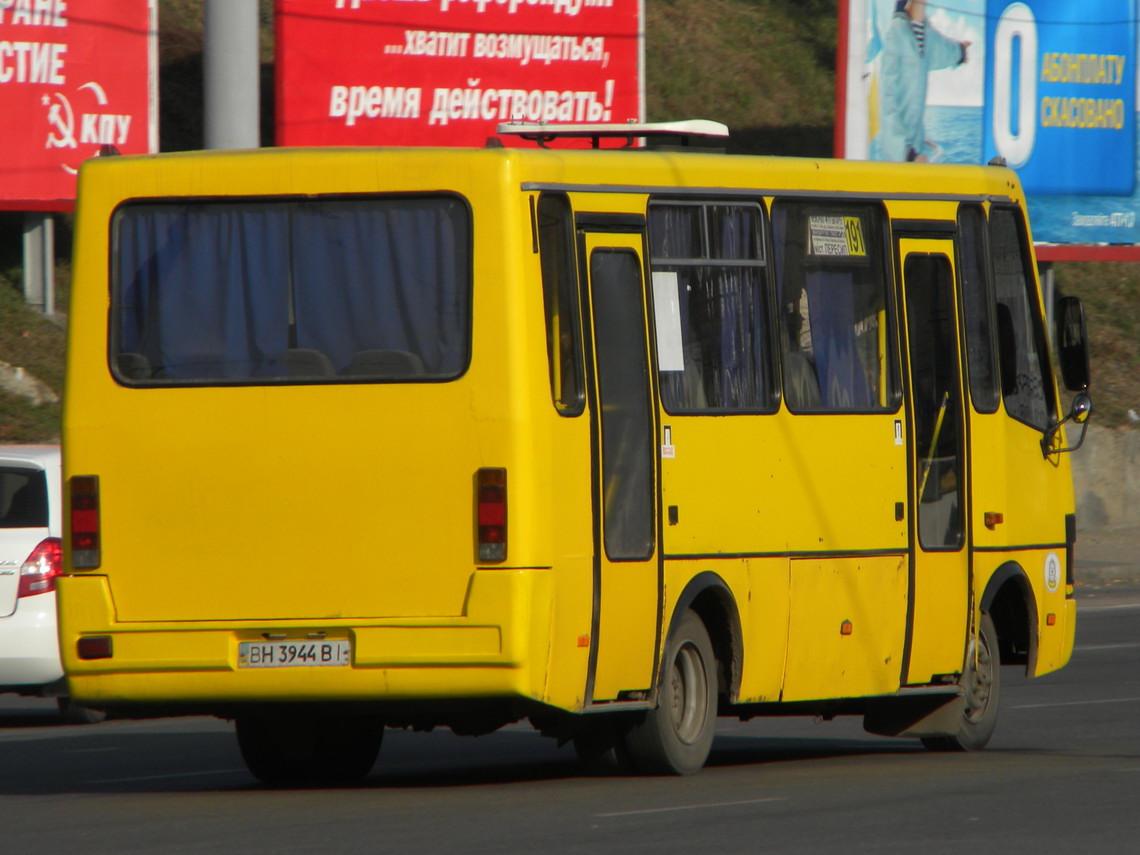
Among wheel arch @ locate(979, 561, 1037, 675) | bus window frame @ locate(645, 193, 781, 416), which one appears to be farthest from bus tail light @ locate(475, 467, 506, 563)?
wheel arch @ locate(979, 561, 1037, 675)

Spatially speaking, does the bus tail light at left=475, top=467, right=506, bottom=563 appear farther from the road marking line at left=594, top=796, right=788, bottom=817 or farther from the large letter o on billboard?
the large letter o on billboard

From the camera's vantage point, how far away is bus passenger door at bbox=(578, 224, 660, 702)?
10.3 m

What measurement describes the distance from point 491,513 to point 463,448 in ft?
0.94

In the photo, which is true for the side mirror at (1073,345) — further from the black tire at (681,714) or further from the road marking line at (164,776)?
the road marking line at (164,776)

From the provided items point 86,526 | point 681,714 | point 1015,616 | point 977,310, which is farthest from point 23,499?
point 1015,616

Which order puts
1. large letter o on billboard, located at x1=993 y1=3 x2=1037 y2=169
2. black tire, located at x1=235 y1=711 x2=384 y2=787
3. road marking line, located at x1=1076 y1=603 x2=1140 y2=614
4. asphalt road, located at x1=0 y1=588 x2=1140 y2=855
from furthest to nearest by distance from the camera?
1. large letter o on billboard, located at x1=993 y1=3 x2=1037 y2=169
2. road marking line, located at x1=1076 y1=603 x2=1140 y2=614
3. black tire, located at x1=235 y1=711 x2=384 y2=787
4. asphalt road, located at x1=0 y1=588 x2=1140 y2=855

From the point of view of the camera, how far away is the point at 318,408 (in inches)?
399

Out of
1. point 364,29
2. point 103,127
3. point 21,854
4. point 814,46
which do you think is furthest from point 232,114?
point 814,46

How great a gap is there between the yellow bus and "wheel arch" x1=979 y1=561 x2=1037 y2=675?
4.48ft

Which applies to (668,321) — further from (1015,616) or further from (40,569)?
(40,569)

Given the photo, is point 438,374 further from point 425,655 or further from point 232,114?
point 232,114

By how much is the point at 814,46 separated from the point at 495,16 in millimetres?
10499

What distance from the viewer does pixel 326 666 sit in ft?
32.9

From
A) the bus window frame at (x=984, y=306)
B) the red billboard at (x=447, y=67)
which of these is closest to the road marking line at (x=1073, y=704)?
the bus window frame at (x=984, y=306)
